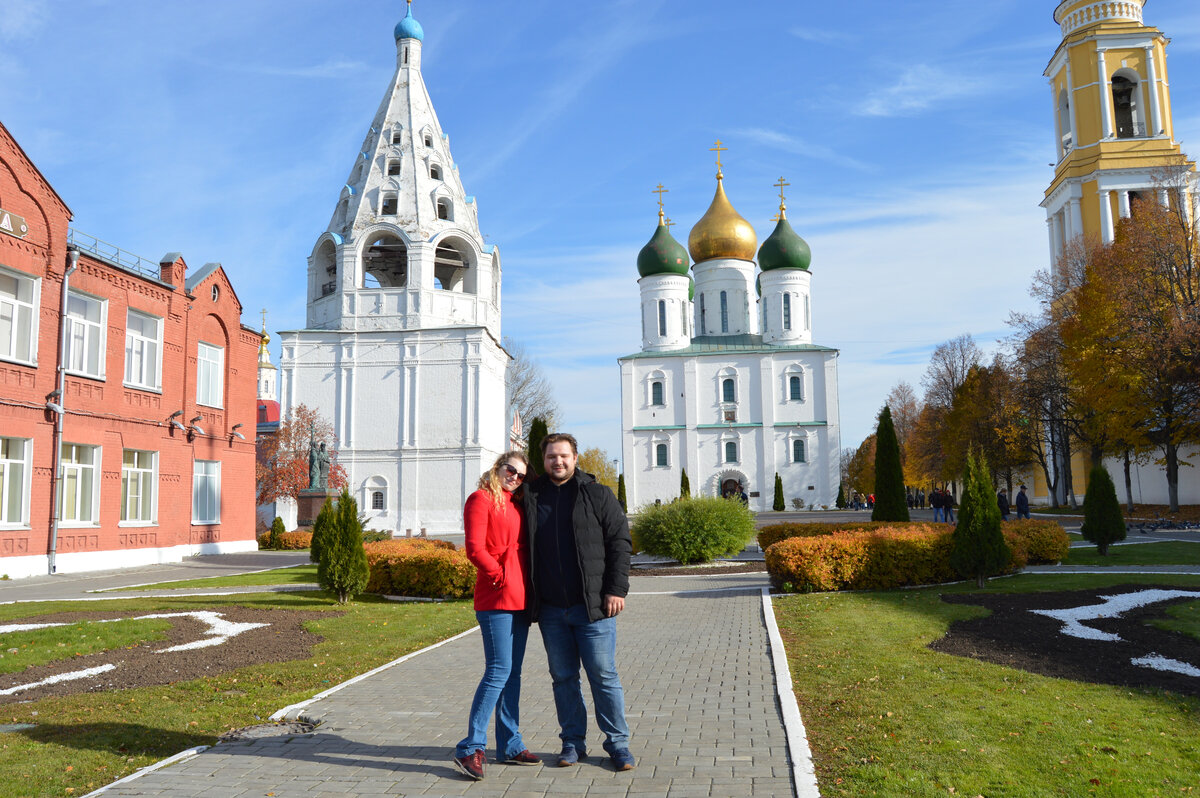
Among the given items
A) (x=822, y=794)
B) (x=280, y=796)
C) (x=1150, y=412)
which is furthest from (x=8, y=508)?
(x=1150, y=412)

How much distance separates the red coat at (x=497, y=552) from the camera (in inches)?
208

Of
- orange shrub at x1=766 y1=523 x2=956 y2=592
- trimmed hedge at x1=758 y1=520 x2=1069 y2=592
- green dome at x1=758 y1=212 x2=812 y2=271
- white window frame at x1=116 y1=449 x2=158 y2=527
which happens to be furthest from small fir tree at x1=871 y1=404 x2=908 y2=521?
green dome at x1=758 y1=212 x2=812 y2=271

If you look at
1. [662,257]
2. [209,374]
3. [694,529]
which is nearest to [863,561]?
[694,529]

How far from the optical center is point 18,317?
62.7ft

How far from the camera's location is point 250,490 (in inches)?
1122

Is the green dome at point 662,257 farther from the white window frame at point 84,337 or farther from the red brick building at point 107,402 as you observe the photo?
the white window frame at point 84,337

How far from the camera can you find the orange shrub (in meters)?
14.3

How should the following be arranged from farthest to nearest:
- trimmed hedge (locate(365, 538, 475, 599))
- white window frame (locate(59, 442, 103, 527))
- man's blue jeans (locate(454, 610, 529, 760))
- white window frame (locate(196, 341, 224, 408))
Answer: white window frame (locate(196, 341, 224, 408)), white window frame (locate(59, 442, 103, 527)), trimmed hedge (locate(365, 538, 475, 599)), man's blue jeans (locate(454, 610, 529, 760))

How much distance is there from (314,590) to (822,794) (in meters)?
13.2

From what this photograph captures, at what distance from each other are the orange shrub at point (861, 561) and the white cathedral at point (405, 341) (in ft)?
95.7

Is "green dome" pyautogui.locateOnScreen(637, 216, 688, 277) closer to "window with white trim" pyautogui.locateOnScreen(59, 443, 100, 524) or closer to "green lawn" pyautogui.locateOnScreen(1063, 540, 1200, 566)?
"green lawn" pyautogui.locateOnScreen(1063, 540, 1200, 566)

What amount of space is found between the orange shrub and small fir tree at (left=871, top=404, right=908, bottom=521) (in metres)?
7.22

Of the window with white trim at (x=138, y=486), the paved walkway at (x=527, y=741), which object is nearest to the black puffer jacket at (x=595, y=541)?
the paved walkway at (x=527, y=741)

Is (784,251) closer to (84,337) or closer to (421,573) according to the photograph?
(84,337)
